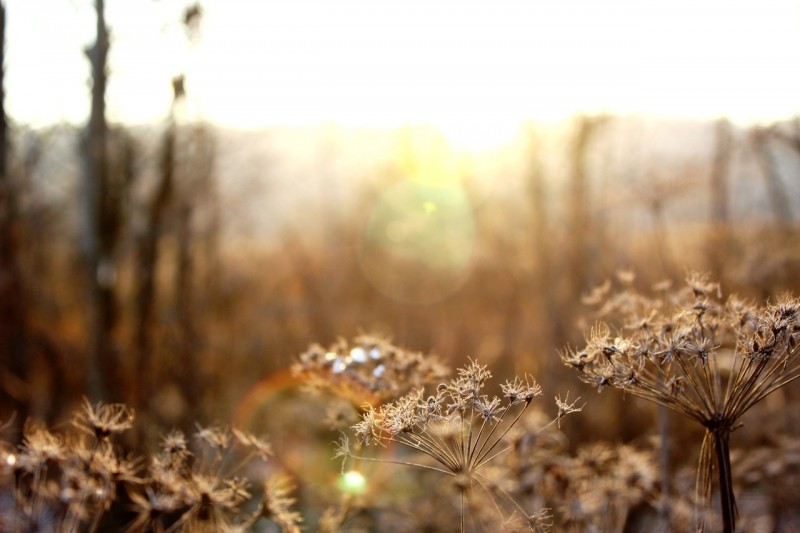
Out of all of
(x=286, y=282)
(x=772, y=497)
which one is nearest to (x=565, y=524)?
(x=772, y=497)

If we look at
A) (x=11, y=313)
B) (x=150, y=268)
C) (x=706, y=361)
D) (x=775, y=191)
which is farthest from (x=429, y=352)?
(x=706, y=361)

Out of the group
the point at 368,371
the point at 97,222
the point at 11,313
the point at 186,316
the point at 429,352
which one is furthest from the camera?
the point at 429,352

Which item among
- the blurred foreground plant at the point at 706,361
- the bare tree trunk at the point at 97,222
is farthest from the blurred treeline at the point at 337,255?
the blurred foreground plant at the point at 706,361

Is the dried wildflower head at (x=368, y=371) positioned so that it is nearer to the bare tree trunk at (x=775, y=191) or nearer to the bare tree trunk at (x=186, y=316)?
the bare tree trunk at (x=186, y=316)

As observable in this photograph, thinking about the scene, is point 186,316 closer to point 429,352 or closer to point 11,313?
point 11,313

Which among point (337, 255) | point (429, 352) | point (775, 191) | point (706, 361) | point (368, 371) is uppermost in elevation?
point (775, 191)

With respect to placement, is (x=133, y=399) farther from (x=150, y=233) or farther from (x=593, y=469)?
(x=593, y=469)

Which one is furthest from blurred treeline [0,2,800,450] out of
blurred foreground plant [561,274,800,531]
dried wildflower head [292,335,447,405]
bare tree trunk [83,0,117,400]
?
blurred foreground plant [561,274,800,531]

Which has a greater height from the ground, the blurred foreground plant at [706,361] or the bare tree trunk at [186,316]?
the blurred foreground plant at [706,361]
